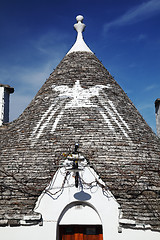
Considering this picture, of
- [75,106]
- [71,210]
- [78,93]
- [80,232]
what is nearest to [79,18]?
[78,93]

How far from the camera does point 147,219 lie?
17.8 feet

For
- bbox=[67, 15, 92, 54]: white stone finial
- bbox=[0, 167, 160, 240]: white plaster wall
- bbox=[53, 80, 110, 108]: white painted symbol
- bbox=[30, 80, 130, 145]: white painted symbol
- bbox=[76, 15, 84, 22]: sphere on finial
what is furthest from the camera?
bbox=[76, 15, 84, 22]: sphere on finial

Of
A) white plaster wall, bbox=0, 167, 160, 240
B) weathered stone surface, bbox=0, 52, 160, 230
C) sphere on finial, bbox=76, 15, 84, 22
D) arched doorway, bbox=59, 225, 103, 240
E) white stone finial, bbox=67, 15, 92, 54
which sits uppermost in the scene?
sphere on finial, bbox=76, 15, 84, 22

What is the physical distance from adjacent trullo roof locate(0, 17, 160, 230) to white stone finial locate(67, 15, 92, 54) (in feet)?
4.43

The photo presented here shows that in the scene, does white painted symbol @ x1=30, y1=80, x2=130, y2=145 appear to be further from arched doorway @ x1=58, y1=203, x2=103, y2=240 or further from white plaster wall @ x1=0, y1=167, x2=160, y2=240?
arched doorway @ x1=58, y1=203, x2=103, y2=240

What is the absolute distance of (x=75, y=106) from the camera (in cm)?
789

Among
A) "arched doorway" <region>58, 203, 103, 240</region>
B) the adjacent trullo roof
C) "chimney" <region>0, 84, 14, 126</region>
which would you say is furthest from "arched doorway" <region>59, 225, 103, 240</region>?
"chimney" <region>0, 84, 14, 126</region>

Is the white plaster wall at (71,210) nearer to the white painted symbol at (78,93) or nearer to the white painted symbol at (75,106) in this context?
the white painted symbol at (75,106)

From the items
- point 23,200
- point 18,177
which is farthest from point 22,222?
point 18,177

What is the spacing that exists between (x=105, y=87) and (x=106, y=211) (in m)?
4.51

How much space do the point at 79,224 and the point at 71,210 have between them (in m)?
0.39

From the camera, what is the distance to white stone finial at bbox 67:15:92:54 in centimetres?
1040

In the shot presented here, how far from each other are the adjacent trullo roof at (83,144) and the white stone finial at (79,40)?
1.35m

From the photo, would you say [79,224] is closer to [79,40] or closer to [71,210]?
[71,210]
